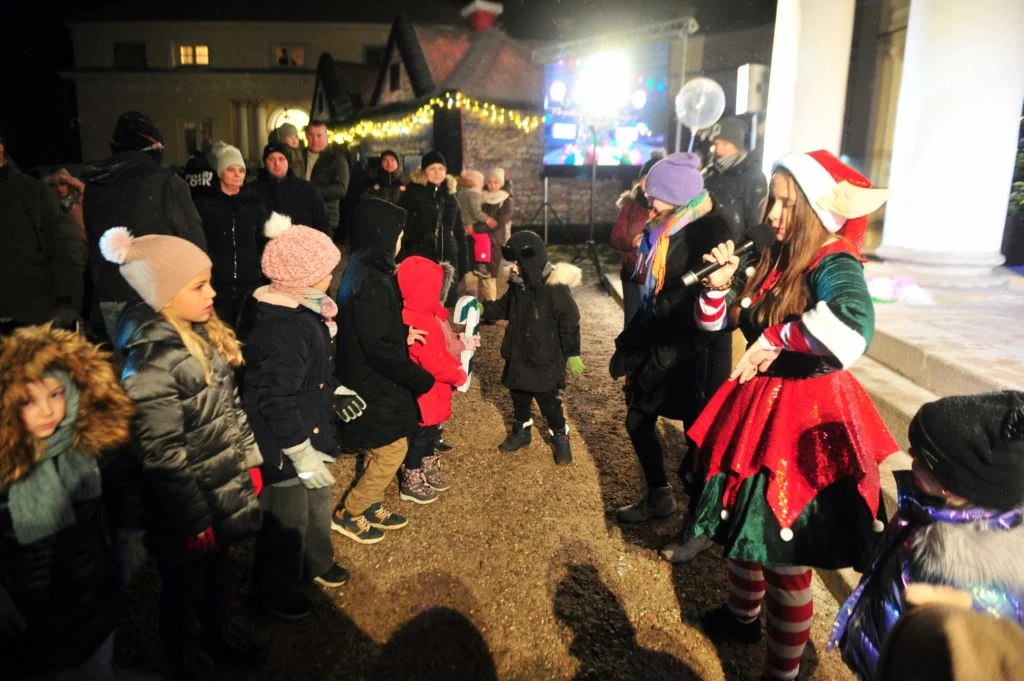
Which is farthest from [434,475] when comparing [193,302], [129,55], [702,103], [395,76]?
[129,55]

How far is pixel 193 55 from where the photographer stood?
3650cm

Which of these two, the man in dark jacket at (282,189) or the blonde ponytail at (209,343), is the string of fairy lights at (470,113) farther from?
the blonde ponytail at (209,343)

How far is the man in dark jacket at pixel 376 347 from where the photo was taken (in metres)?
3.34

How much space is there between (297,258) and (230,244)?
2.61 m

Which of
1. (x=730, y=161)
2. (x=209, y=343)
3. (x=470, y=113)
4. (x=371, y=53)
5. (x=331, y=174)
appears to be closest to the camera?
(x=209, y=343)

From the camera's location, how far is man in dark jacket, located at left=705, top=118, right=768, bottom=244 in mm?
5254

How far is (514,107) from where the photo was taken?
707 inches

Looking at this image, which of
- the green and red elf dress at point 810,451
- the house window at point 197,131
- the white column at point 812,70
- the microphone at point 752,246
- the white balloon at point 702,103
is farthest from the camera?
the house window at point 197,131

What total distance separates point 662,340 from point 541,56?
1384 cm

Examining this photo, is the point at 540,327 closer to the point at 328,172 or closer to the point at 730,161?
the point at 730,161

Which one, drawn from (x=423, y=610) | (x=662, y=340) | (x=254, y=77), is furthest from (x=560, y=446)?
(x=254, y=77)

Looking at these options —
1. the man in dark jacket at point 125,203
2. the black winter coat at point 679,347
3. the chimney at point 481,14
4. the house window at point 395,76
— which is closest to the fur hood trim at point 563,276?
the black winter coat at point 679,347

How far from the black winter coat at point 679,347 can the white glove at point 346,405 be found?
1.47 meters

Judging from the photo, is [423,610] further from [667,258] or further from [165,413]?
[667,258]
